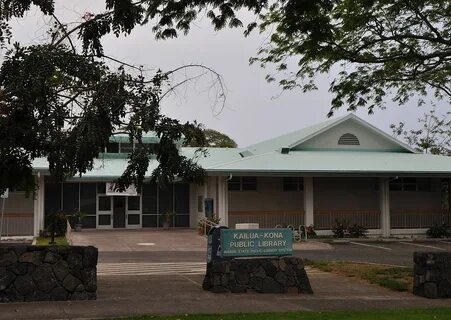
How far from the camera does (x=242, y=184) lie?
98.2 feet

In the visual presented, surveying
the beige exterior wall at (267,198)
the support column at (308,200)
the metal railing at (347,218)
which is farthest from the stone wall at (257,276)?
the metal railing at (347,218)

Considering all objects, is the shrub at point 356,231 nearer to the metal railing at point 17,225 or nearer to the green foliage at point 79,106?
the metal railing at point 17,225

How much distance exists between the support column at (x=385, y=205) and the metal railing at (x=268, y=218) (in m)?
4.21

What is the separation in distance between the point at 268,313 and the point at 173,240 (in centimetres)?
1685

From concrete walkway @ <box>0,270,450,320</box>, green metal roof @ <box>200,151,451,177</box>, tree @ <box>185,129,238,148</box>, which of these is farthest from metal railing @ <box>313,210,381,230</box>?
tree @ <box>185,129,238,148</box>

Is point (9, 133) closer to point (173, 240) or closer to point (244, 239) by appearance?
point (244, 239)

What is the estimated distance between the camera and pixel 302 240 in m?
27.2

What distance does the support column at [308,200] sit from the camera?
2925cm

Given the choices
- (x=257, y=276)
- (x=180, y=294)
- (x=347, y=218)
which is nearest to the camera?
(x=180, y=294)

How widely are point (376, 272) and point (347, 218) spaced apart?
543 inches

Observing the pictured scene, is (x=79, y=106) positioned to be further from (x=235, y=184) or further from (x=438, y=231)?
(x=438, y=231)

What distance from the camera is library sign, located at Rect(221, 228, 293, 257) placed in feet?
42.7

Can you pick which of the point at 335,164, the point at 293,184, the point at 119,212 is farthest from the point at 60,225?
the point at 335,164

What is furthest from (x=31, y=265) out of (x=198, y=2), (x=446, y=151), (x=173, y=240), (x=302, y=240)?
(x=446, y=151)
